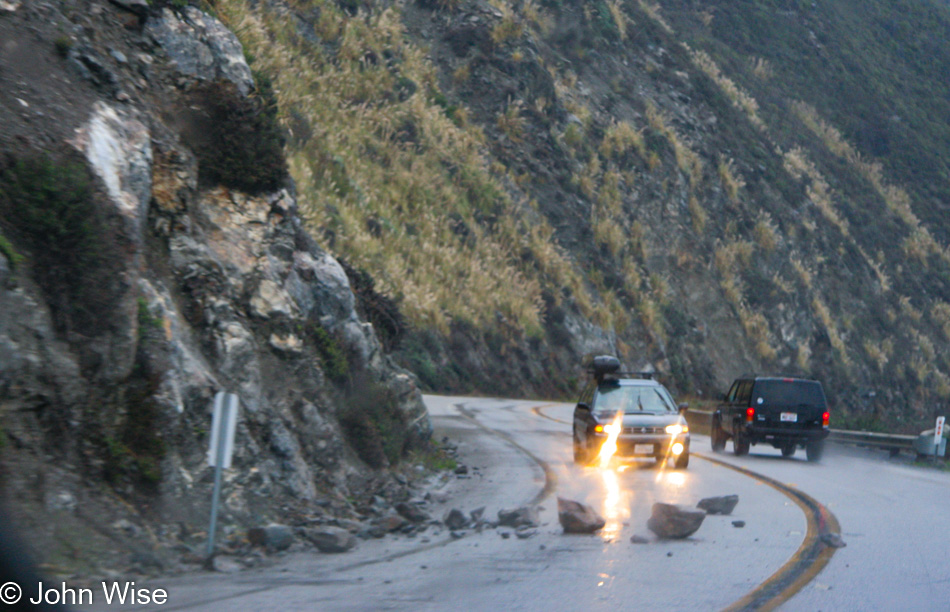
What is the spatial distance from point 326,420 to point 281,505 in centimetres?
237

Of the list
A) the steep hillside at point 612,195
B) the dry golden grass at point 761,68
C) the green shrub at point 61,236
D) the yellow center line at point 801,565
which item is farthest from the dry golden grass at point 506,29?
the green shrub at point 61,236

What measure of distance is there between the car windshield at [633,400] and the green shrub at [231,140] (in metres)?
6.93

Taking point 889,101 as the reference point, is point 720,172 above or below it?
below

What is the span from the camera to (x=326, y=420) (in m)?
12.3

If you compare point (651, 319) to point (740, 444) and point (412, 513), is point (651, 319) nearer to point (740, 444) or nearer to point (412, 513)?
point (740, 444)

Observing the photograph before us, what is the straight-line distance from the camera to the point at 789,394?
64.8 ft

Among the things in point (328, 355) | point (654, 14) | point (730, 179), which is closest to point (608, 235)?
point (730, 179)

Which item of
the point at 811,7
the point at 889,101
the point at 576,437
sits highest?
the point at 811,7

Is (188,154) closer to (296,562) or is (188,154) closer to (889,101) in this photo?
(296,562)

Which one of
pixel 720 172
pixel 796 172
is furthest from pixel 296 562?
pixel 796 172

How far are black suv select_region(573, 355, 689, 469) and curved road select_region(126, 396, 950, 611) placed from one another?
3.74 ft

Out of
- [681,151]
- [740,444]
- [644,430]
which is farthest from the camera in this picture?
[681,151]

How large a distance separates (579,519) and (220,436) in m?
3.71

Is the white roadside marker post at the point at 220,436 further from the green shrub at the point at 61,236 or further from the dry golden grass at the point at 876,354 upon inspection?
the dry golden grass at the point at 876,354
